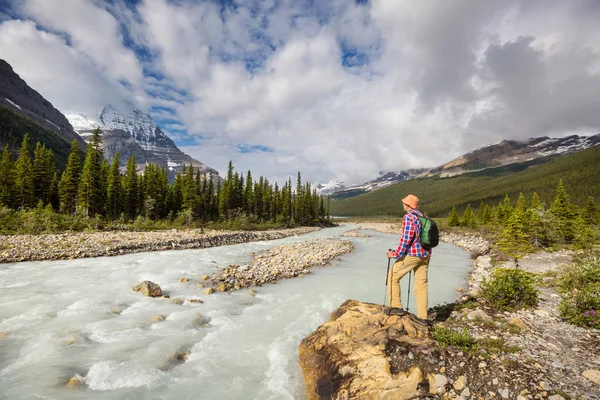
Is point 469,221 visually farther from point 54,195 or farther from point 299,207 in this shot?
point 54,195

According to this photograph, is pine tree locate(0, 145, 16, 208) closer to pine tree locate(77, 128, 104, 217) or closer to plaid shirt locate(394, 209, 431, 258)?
pine tree locate(77, 128, 104, 217)

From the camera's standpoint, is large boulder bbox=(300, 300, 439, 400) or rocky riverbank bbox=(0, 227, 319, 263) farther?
rocky riverbank bbox=(0, 227, 319, 263)

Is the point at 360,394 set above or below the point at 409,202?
below

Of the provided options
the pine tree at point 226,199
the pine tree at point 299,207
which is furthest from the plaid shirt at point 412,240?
the pine tree at point 299,207

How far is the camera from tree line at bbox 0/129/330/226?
3931 centimetres

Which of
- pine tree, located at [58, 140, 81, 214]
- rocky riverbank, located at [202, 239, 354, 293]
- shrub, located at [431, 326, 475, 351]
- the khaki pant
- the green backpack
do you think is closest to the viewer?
shrub, located at [431, 326, 475, 351]

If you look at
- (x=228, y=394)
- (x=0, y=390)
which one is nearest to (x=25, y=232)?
(x=0, y=390)

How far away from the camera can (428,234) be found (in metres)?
5.91

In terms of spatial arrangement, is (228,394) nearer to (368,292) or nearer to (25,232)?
(368,292)

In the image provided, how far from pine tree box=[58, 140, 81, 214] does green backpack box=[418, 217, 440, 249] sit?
52.4m

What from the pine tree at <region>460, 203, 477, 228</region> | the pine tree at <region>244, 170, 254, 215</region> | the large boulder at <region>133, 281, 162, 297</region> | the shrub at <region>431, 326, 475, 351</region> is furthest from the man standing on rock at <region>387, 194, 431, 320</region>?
the pine tree at <region>460, 203, 477, 228</region>

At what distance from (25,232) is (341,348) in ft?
104

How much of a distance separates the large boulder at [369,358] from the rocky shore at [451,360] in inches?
0.6

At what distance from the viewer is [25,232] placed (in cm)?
2344
